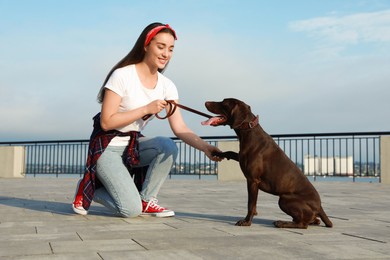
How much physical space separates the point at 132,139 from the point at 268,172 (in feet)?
4.49

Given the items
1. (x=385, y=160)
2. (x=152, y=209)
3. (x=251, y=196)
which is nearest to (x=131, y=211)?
(x=152, y=209)

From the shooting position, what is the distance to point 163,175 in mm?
4570

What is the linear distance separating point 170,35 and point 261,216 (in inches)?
74.0

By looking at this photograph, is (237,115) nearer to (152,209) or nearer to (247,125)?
(247,125)

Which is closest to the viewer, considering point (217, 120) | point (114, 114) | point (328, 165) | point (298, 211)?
point (298, 211)

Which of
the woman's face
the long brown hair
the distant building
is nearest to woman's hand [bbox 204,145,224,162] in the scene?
the woman's face

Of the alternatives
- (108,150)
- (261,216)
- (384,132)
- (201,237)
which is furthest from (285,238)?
(384,132)

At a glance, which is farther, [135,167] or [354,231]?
[135,167]

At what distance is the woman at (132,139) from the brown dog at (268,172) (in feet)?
1.61

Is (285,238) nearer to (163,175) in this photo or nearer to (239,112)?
(239,112)

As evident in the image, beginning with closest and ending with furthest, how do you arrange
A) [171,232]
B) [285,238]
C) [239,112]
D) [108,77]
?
[285,238] → [171,232] → [239,112] → [108,77]

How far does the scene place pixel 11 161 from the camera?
15.1 m

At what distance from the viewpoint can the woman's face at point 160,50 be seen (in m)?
4.32

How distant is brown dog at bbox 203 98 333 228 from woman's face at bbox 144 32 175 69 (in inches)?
36.8
